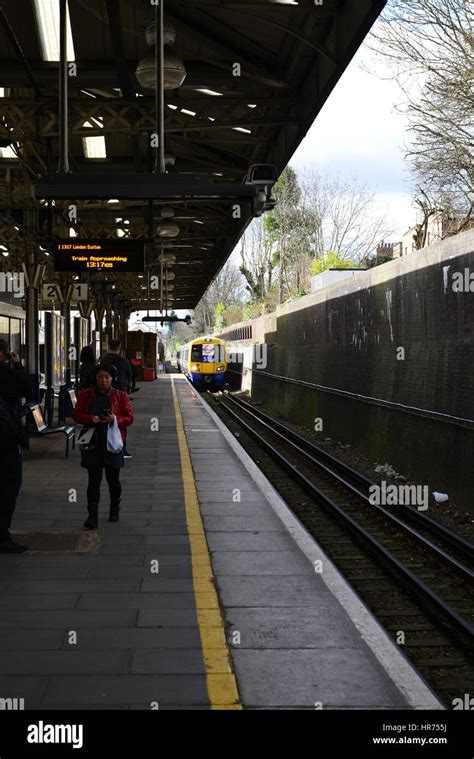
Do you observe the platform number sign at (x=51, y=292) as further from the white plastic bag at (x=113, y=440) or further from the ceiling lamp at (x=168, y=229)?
the white plastic bag at (x=113, y=440)

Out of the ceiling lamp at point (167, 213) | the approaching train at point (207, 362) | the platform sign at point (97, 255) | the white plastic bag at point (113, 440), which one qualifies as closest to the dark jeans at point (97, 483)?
the white plastic bag at point (113, 440)

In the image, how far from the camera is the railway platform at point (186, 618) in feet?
15.5

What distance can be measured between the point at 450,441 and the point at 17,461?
802cm

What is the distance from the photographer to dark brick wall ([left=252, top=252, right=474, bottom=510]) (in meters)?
14.0

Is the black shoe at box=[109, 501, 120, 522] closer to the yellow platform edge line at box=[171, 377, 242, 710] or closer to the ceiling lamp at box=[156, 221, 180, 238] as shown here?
the yellow platform edge line at box=[171, 377, 242, 710]

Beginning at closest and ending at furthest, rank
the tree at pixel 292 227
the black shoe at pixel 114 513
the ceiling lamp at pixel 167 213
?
1. the black shoe at pixel 114 513
2. the ceiling lamp at pixel 167 213
3. the tree at pixel 292 227

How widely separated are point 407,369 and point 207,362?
37.6 m

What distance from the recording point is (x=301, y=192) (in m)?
72.9

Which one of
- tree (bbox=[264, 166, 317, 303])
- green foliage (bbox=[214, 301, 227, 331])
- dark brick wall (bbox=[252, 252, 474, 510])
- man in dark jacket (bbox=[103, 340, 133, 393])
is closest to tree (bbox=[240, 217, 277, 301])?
tree (bbox=[264, 166, 317, 303])

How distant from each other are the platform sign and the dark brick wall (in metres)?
5.24

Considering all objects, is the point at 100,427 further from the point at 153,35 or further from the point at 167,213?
the point at 167,213

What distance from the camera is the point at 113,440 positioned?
9156 mm

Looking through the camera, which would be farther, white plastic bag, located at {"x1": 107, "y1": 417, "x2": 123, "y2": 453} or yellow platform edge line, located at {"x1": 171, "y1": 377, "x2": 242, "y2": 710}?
white plastic bag, located at {"x1": 107, "y1": 417, "x2": 123, "y2": 453}

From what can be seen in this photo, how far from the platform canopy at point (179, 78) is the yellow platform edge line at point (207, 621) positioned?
3.35 metres
